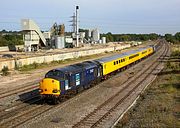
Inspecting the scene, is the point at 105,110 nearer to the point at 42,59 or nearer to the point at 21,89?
the point at 21,89

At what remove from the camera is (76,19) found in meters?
114

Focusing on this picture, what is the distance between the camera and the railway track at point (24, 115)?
1867cm

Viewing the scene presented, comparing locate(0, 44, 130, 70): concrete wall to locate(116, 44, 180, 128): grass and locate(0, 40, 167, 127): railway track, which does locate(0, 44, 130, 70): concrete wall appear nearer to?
locate(0, 40, 167, 127): railway track

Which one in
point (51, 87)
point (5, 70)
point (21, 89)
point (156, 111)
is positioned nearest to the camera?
point (156, 111)

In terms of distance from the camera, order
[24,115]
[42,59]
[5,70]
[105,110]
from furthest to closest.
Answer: [42,59] < [5,70] < [105,110] < [24,115]

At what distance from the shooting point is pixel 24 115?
67.7ft

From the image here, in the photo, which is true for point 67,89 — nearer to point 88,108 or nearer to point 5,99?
point 88,108

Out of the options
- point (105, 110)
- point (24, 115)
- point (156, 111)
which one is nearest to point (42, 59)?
point (105, 110)

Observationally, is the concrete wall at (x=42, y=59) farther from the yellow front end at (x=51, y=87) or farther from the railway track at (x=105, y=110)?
the yellow front end at (x=51, y=87)

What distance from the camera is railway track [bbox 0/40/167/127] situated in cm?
1867

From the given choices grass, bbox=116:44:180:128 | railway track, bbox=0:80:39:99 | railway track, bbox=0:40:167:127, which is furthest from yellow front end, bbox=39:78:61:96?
railway track, bbox=0:80:39:99

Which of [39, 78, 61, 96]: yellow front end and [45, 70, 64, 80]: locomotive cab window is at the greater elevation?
[45, 70, 64, 80]: locomotive cab window

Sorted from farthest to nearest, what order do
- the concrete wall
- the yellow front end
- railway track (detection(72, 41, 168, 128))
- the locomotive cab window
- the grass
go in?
the concrete wall, the locomotive cab window, the yellow front end, railway track (detection(72, 41, 168, 128)), the grass

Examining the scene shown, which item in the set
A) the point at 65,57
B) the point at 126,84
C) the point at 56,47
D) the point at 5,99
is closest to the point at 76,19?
the point at 56,47
